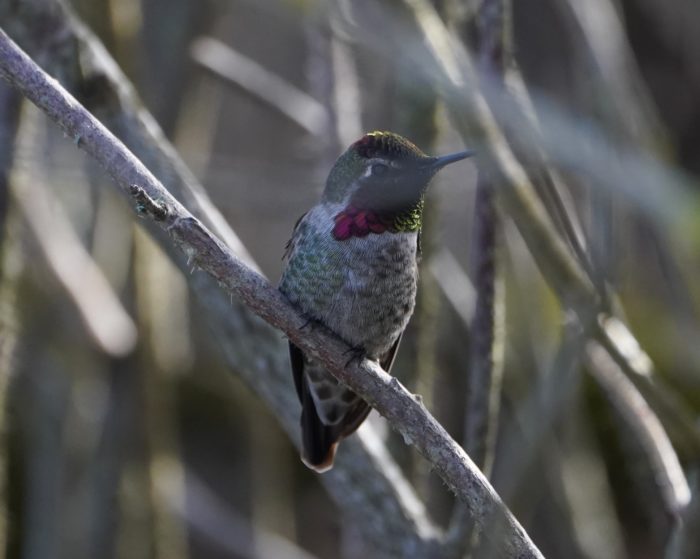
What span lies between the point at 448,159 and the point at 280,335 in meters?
0.77

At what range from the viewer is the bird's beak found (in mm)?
2479

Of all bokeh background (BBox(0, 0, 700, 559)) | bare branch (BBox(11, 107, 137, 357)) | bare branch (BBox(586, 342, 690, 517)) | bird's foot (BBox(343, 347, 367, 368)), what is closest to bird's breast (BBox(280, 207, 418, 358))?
bird's foot (BBox(343, 347, 367, 368))

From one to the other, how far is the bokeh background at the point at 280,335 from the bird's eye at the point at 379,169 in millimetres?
223

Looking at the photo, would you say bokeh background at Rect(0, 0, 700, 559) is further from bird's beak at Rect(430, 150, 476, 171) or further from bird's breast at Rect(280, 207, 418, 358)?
bird's breast at Rect(280, 207, 418, 358)

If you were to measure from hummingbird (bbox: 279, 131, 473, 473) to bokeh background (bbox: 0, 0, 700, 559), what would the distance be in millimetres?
162

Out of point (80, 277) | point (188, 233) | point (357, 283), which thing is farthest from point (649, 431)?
point (80, 277)

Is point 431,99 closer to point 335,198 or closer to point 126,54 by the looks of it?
point 335,198

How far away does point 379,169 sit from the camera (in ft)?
9.02

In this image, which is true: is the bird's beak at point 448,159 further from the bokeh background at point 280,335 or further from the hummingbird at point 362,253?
the bokeh background at point 280,335

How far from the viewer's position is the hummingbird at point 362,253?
270cm

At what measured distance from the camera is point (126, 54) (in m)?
3.74

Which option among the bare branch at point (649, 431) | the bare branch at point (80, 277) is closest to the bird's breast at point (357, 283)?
the bare branch at point (649, 431)

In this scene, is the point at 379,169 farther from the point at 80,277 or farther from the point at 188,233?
the point at 80,277

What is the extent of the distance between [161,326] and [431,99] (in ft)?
4.47
